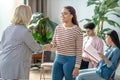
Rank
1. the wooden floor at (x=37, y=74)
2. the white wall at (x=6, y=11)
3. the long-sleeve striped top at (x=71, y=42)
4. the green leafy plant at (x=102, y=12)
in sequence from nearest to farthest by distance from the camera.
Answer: the long-sleeve striped top at (x=71, y=42), the green leafy plant at (x=102, y=12), the wooden floor at (x=37, y=74), the white wall at (x=6, y=11)

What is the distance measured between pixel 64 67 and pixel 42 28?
10.6 ft

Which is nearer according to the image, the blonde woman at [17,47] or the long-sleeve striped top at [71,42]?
the blonde woman at [17,47]

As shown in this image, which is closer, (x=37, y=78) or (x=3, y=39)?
(x=3, y=39)

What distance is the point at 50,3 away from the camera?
6.35 meters

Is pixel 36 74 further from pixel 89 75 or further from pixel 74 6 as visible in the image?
pixel 89 75

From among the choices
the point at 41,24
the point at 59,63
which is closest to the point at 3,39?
the point at 59,63

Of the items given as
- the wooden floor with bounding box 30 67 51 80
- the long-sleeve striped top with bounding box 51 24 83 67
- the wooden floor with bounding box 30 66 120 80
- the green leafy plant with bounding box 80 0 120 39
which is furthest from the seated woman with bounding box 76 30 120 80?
the wooden floor with bounding box 30 67 51 80

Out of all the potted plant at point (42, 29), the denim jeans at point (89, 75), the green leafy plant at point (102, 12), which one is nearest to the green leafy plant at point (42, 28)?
the potted plant at point (42, 29)

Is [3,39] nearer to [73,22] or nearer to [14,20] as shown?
[14,20]

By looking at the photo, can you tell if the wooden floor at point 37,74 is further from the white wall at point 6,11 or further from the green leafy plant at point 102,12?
the white wall at point 6,11

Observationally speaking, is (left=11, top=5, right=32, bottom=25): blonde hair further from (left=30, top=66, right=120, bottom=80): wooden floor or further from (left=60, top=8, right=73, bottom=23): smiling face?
(left=30, top=66, right=120, bottom=80): wooden floor

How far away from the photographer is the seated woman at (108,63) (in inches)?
125

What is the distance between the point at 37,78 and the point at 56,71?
2210mm

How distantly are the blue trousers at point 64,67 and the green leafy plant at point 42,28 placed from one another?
283 cm
